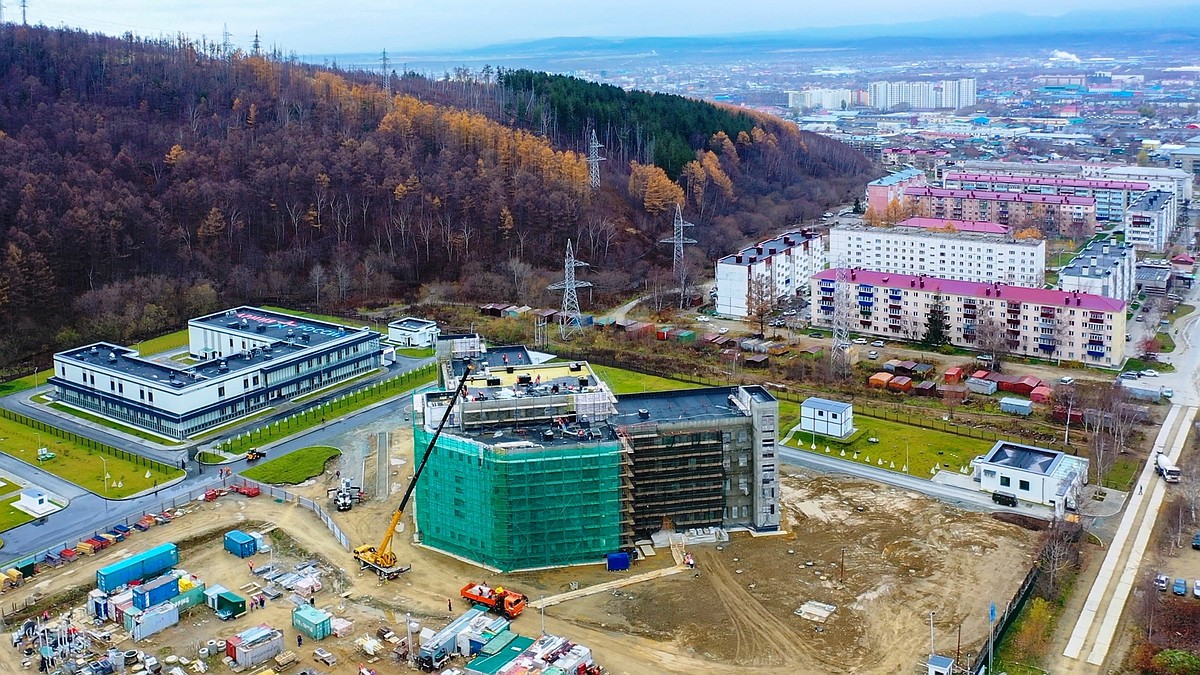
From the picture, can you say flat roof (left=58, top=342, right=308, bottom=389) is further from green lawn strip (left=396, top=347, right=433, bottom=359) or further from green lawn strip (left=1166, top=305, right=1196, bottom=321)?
green lawn strip (left=1166, top=305, right=1196, bottom=321)

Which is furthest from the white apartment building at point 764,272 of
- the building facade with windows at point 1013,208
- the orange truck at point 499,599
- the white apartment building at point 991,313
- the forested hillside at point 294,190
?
the orange truck at point 499,599

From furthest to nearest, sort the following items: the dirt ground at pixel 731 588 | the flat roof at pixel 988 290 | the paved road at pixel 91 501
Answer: the flat roof at pixel 988 290
the paved road at pixel 91 501
the dirt ground at pixel 731 588

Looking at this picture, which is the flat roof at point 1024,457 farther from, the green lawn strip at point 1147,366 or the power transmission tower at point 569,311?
the power transmission tower at point 569,311

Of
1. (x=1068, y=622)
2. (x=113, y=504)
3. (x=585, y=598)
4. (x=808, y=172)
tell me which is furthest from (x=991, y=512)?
(x=808, y=172)

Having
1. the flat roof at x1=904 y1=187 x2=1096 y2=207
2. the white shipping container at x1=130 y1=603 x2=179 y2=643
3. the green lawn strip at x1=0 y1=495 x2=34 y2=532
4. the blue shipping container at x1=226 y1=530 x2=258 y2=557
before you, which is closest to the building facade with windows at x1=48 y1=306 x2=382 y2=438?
the green lawn strip at x1=0 y1=495 x2=34 y2=532

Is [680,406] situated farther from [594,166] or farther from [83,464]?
[594,166]
